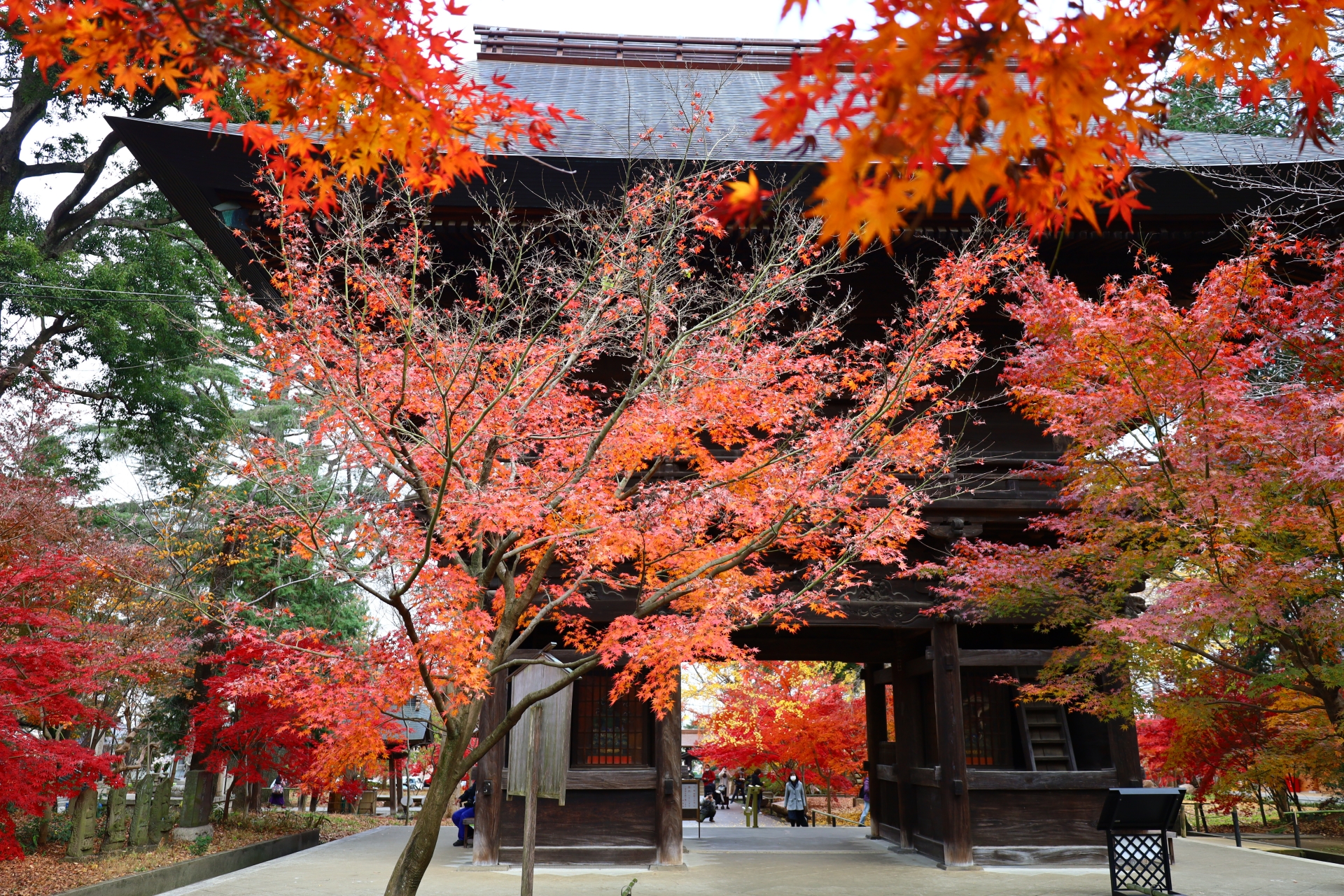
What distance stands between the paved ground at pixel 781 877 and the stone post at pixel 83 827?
1.66 m

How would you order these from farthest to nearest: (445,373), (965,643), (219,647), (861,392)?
1. (219,647)
2. (965,643)
3. (861,392)
4. (445,373)

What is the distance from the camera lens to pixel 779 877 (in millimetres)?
10234

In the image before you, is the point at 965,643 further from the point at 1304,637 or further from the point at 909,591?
the point at 1304,637

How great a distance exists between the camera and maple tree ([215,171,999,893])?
264 inches

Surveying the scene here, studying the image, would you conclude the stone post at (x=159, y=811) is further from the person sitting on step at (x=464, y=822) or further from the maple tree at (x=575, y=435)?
the maple tree at (x=575, y=435)

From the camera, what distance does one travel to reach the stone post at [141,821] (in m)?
10.9

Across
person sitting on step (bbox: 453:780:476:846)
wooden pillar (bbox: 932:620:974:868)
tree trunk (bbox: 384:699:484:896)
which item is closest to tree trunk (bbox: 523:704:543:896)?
tree trunk (bbox: 384:699:484:896)

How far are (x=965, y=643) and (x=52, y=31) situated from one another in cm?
1237

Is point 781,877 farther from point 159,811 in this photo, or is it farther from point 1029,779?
point 159,811

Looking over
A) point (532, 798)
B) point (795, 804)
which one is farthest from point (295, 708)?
point (795, 804)

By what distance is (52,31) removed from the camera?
10.2 feet

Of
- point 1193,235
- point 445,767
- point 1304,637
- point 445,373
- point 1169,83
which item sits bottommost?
point 445,767

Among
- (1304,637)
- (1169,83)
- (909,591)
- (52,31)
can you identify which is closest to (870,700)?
(909,591)

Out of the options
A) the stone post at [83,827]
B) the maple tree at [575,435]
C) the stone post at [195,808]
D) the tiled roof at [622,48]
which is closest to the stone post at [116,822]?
the stone post at [83,827]
